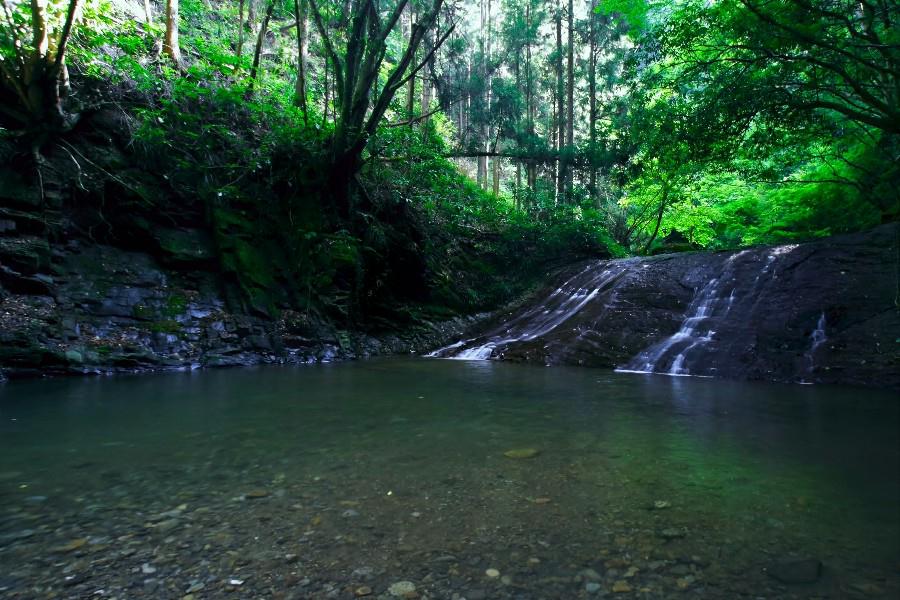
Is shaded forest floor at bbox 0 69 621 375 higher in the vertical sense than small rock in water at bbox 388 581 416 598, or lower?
higher

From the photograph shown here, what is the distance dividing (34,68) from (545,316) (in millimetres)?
10727

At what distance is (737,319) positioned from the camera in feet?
28.8

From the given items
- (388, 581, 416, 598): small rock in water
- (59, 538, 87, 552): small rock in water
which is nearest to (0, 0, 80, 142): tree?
(59, 538, 87, 552): small rock in water

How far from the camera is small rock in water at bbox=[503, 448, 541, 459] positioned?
2.95m

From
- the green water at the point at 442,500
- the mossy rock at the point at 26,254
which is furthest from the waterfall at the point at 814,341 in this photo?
the mossy rock at the point at 26,254

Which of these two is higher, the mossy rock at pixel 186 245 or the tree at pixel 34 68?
the tree at pixel 34 68

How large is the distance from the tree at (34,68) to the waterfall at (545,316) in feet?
26.6

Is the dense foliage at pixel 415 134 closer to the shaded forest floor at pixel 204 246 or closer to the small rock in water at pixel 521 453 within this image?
the shaded forest floor at pixel 204 246

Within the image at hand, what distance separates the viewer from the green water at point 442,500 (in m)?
1.57

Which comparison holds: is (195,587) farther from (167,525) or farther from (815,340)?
(815,340)

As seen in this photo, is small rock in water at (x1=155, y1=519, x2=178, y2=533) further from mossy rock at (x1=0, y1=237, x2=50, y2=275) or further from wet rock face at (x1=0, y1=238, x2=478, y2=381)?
mossy rock at (x1=0, y1=237, x2=50, y2=275)

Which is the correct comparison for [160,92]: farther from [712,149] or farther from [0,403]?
[712,149]

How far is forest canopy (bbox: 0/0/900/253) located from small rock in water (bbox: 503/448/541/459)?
6377mm

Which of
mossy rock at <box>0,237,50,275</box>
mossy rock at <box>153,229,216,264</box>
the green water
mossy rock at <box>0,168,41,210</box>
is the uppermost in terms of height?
mossy rock at <box>0,168,41,210</box>
